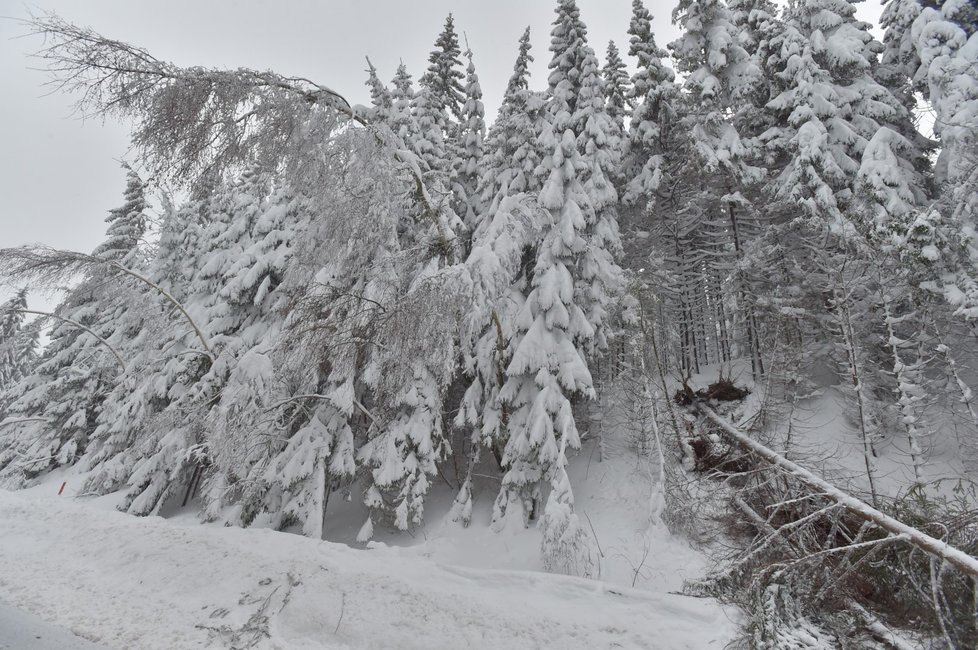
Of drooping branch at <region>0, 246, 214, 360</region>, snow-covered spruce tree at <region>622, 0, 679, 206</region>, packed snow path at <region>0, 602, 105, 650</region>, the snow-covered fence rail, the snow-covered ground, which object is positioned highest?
snow-covered spruce tree at <region>622, 0, 679, 206</region>

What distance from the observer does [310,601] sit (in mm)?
4895

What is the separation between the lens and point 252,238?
53.3ft

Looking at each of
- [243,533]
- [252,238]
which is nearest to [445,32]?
[252,238]

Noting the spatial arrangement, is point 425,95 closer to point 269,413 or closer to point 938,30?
point 269,413

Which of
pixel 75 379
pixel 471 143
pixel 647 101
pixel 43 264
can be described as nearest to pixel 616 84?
pixel 647 101

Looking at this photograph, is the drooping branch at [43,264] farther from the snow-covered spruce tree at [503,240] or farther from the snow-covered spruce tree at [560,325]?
the snow-covered spruce tree at [560,325]

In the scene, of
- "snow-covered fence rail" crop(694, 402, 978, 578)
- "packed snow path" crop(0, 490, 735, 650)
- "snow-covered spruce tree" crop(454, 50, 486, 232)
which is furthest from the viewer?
"snow-covered spruce tree" crop(454, 50, 486, 232)

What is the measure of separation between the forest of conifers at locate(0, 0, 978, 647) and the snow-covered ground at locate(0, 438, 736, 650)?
54.6 inches

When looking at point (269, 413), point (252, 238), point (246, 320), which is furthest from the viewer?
point (252, 238)

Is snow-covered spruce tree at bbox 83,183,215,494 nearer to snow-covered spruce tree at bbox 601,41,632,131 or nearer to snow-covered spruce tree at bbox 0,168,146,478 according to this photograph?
snow-covered spruce tree at bbox 0,168,146,478

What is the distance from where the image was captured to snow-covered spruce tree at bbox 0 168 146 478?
63.3 feet

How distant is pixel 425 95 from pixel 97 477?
57.4ft

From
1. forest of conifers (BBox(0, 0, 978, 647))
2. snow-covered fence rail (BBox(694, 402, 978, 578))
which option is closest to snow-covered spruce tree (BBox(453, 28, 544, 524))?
forest of conifers (BBox(0, 0, 978, 647))

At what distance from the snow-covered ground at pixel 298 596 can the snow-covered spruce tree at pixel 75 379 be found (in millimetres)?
14258
